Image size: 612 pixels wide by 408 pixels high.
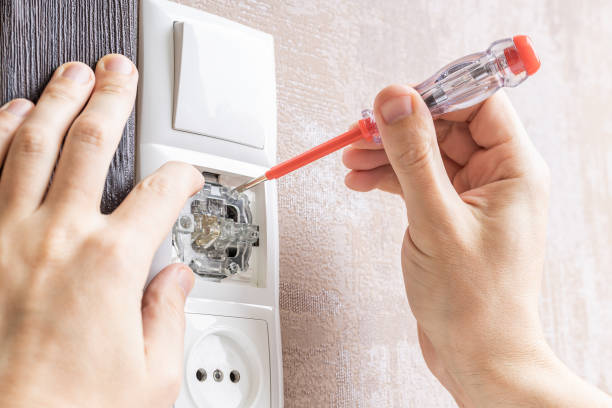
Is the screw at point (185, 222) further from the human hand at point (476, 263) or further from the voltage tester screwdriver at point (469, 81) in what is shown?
the human hand at point (476, 263)

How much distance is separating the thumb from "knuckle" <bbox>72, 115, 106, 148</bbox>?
0.70 ft

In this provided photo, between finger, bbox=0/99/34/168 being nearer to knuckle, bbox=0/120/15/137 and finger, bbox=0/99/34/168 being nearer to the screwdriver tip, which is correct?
knuckle, bbox=0/120/15/137

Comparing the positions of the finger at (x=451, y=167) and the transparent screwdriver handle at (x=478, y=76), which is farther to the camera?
the finger at (x=451, y=167)

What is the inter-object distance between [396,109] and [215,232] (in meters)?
0.20

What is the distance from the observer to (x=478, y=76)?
497 mm

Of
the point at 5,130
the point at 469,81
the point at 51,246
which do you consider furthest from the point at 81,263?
the point at 469,81

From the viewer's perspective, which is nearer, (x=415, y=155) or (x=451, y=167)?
(x=415, y=155)

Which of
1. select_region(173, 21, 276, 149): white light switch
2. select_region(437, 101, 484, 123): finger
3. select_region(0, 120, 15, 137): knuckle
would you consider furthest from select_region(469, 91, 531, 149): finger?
select_region(0, 120, 15, 137): knuckle

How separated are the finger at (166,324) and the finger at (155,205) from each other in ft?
0.14

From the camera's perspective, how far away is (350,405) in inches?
24.3

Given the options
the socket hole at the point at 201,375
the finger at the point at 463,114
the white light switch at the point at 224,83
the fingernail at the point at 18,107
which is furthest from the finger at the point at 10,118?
the finger at the point at 463,114

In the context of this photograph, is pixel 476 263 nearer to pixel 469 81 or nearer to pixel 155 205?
pixel 469 81

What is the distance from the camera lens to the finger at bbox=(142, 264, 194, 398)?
0.43 m

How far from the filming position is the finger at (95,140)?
0.44 metres
